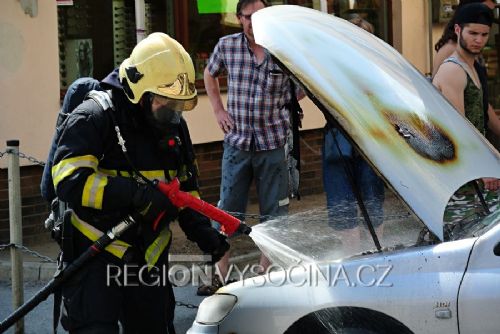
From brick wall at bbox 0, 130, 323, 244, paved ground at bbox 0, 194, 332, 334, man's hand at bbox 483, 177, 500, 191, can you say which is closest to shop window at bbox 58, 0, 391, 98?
brick wall at bbox 0, 130, 323, 244

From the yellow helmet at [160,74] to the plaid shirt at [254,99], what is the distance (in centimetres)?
228

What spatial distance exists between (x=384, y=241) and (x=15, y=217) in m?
2.59

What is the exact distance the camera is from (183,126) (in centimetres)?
510

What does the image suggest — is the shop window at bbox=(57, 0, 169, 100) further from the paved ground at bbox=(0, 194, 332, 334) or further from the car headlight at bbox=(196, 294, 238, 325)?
the car headlight at bbox=(196, 294, 238, 325)

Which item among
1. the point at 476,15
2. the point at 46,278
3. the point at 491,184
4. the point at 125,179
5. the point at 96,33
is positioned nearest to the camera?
the point at 125,179

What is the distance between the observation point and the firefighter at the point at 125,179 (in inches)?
182

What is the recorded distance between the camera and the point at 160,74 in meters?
4.69

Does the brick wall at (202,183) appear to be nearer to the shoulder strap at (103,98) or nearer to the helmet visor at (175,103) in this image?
the shoulder strap at (103,98)

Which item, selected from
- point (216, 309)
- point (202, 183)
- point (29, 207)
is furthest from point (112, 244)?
point (202, 183)

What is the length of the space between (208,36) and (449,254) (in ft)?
19.6

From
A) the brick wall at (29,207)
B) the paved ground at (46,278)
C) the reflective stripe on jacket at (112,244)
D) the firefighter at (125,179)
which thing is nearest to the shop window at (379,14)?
the paved ground at (46,278)

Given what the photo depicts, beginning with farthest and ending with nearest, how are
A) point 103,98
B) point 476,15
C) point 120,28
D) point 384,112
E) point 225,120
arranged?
point 120,28
point 225,120
point 476,15
point 103,98
point 384,112

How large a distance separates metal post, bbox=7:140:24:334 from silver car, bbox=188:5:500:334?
2085mm

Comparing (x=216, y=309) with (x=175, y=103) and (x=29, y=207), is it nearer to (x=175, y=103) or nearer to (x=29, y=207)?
(x=175, y=103)
